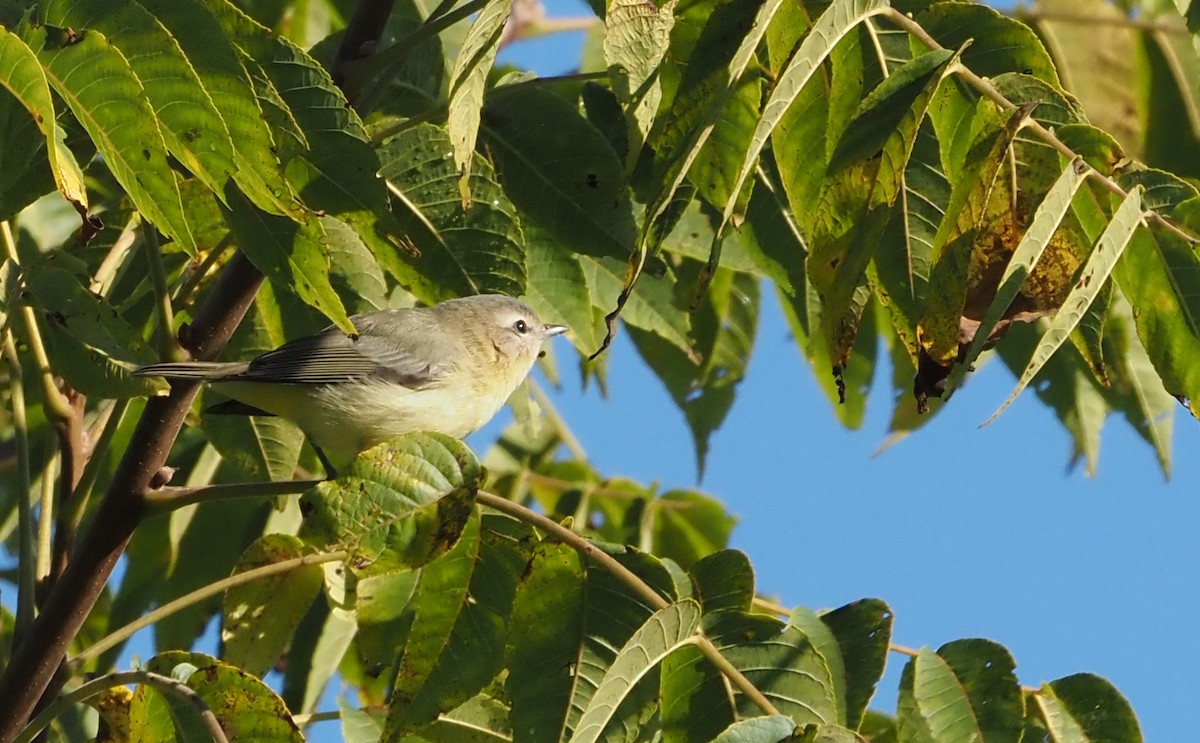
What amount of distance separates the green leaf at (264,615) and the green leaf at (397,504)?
0.93 m

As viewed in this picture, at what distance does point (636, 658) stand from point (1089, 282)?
91cm

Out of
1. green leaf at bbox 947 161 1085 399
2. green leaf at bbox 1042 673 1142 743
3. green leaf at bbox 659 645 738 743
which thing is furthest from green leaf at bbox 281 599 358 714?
green leaf at bbox 947 161 1085 399

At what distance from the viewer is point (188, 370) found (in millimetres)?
2779

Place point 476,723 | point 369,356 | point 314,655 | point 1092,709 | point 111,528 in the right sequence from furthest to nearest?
point 369,356
point 314,655
point 476,723
point 111,528
point 1092,709

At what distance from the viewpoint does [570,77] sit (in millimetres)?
3025

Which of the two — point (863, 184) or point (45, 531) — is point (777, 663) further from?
point (45, 531)

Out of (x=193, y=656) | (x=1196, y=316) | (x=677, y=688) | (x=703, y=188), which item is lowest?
(x=193, y=656)

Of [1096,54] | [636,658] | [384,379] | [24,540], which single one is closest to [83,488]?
[24,540]

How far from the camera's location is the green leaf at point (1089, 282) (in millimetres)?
1976

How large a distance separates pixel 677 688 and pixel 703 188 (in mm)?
931

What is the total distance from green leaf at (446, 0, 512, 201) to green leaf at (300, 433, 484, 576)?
0.47 m

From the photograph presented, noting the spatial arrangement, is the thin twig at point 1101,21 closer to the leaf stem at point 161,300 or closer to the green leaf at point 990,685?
the green leaf at point 990,685

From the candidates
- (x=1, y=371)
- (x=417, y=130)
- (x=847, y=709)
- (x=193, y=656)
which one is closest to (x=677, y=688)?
(x=847, y=709)

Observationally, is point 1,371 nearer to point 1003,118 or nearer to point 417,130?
point 417,130
